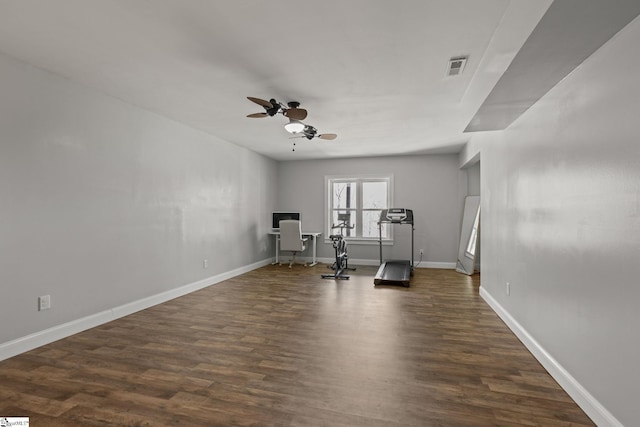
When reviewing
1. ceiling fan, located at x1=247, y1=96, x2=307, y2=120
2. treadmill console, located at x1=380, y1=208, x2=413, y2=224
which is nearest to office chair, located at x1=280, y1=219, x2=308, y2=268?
treadmill console, located at x1=380, y1=208, x2=413, y2=224

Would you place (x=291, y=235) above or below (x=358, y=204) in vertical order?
below

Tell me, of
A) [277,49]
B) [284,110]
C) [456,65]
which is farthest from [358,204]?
[277,49]

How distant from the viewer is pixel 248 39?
2473 mm

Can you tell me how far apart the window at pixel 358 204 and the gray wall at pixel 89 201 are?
326cm

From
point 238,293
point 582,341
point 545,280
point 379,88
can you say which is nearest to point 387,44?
point 379,88

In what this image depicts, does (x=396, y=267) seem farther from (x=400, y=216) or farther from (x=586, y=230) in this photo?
(x=586, y=230)

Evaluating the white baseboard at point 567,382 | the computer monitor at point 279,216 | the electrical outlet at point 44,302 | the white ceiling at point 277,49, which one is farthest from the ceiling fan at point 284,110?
the computer monitor at point 279,216

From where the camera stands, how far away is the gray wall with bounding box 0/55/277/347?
281 centimetres

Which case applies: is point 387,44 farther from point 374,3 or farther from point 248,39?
point 248,39

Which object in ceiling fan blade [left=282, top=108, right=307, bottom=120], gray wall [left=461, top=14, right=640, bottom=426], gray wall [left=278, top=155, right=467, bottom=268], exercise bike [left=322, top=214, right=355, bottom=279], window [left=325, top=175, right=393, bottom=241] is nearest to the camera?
gray wall [left=461, top=14, right=640, bottom=426]

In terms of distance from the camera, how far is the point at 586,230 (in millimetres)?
2078

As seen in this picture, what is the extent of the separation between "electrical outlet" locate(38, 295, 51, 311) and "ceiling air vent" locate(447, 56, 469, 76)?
4.19 m

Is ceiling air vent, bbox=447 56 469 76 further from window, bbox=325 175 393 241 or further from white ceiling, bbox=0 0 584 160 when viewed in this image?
window, bbox=325 175 393 241

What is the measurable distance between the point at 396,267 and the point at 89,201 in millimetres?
5081
